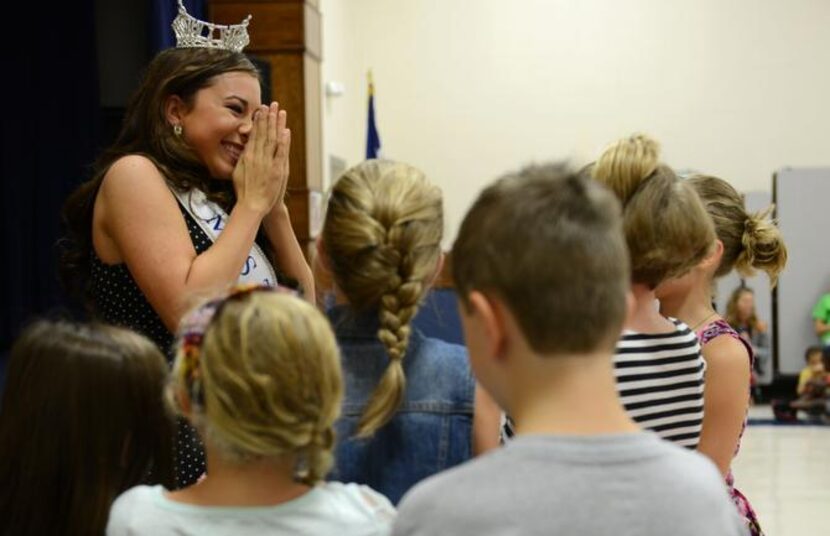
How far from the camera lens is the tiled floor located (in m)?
5.38

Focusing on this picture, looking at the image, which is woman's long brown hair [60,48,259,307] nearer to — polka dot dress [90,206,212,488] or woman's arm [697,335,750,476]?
polka dot dress [90,206,212,488]

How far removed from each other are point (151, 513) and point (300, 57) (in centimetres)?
553

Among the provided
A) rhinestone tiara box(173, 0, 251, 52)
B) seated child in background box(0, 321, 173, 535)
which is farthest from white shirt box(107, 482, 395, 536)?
rhinestone tiara box(173, 0, 251, 52)

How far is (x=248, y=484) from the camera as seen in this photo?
1327 mm

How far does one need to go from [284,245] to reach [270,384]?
1059 millimetres

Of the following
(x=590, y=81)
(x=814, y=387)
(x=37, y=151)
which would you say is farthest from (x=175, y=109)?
(x=590, y=81)

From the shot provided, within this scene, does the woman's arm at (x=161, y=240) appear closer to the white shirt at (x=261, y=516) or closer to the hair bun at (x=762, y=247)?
the white shirt at (x=261, y=516)

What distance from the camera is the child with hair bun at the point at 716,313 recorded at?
Answer: 6.50 feet

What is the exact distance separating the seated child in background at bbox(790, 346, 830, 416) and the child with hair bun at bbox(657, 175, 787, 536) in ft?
21.4

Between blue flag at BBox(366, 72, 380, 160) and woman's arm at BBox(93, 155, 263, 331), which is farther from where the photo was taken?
blue flag at BBox(366, 72, 380, 160)

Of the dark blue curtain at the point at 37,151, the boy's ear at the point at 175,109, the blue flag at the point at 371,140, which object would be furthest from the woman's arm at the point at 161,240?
the blue flag at the point at 371,140

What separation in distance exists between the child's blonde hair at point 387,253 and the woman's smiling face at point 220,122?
75 cm

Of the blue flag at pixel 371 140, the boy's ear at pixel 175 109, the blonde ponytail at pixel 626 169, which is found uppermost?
the boy's ear at pixel 175 109

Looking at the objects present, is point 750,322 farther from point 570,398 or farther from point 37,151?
point 570,398
